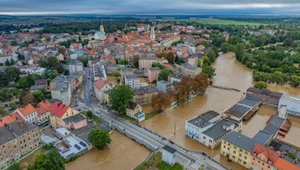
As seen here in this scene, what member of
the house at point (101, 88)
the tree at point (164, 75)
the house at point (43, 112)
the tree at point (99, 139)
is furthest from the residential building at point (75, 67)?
the tree at point (99, 139)

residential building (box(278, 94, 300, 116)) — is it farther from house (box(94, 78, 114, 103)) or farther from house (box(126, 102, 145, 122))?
house (box(94, 78, 114, 103))

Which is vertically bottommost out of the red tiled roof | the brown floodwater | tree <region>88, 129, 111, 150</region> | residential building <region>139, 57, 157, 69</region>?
the brown floodwater

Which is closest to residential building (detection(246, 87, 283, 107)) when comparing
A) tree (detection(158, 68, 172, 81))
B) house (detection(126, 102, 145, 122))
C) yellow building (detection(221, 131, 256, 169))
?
tree (detection(158, 68, 172, 81))

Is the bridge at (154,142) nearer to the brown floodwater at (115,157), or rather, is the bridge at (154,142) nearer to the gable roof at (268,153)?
the brown floodwater at (115,157)

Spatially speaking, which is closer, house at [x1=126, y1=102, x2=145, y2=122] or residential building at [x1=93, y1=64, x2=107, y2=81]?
house at [x1=126, y1=102, x2=145, y2=122]

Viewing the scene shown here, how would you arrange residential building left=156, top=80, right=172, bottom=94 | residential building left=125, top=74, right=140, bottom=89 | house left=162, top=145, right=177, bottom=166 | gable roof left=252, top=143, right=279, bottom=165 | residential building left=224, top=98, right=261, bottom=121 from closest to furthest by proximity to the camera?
gable roof left=252, top=143, right=279, bottom=165
house left=162, top=145, right=177, bottom=166
residential building left=224, top=98, right=261, bottom=121
residential building left=156, top=80, right=172, bottom=94
residential building left=125, top=74, right=140, bottom=89

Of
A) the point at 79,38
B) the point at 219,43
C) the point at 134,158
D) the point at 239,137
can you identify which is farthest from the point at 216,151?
the point at 79,38
